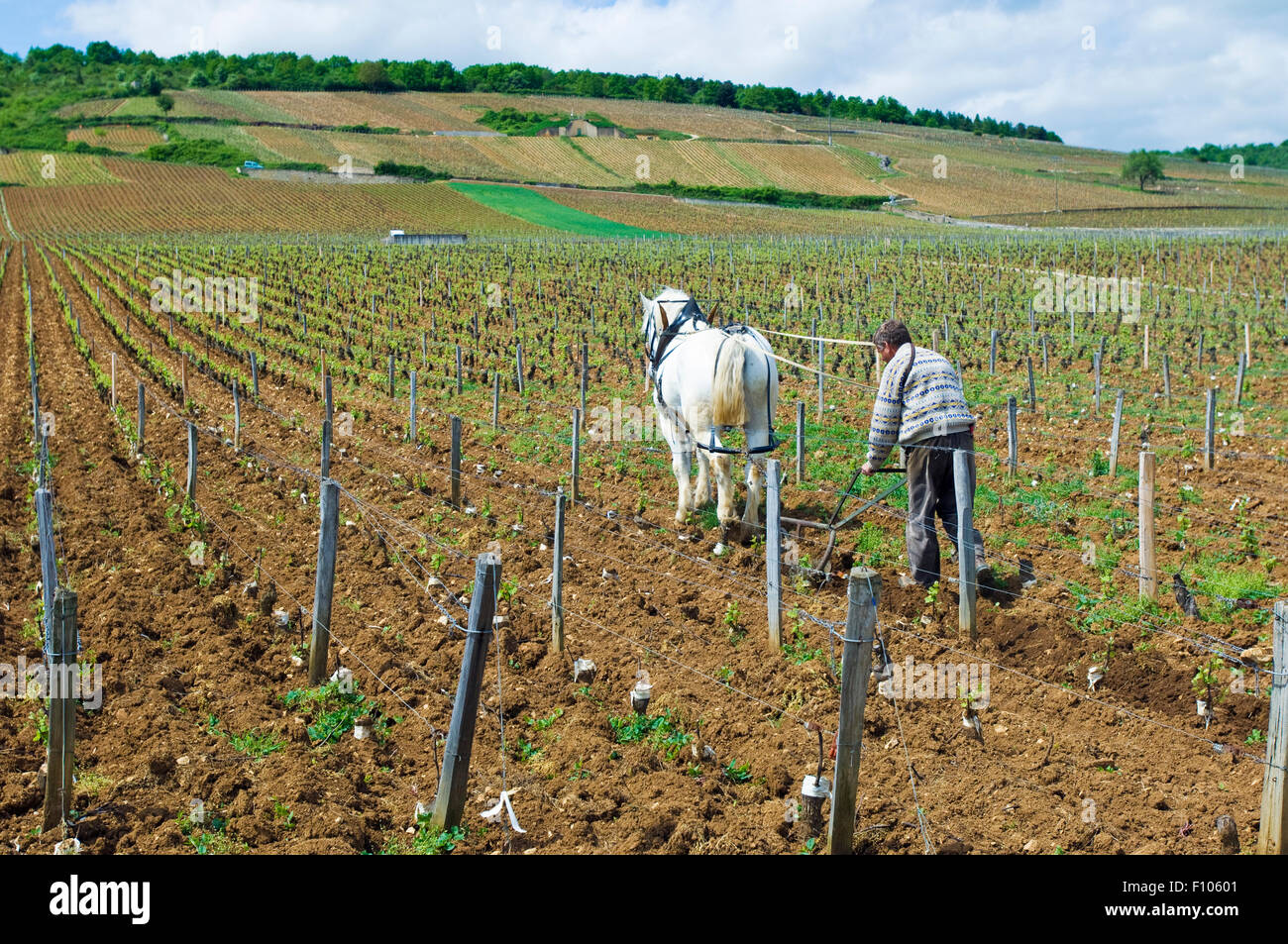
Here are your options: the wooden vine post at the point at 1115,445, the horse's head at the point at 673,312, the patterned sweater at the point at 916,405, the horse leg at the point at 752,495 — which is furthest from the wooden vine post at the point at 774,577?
the wooden vine post at the point at 1115,445

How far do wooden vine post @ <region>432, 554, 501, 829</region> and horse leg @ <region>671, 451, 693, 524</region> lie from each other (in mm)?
5265

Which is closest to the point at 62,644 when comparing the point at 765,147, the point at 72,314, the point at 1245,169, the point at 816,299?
the point at 72,314

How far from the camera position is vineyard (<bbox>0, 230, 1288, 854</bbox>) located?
5.21m

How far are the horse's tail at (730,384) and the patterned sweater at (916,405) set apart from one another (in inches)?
58.7

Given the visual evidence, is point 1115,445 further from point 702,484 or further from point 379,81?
point 379,81

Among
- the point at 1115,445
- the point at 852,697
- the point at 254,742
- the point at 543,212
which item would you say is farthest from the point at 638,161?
the point at 852,697

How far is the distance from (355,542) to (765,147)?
97.2 metres

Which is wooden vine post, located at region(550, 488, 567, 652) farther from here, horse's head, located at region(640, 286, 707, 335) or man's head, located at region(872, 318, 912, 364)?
horse's head, located at region(640, 286, 707, 335)

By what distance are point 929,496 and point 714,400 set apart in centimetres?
215

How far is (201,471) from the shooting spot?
40.0 ft

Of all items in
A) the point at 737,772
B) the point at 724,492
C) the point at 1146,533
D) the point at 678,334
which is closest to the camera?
the point at 737,772

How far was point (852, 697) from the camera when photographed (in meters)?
4.39

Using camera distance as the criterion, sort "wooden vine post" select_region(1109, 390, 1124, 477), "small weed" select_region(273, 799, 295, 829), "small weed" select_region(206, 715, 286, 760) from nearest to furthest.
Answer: "small weed" select_region(273, 799, 295, 829)
"small weed" select_region(206, 715, 286, 760)
"wooden vine post" select_region(1109, 390, 1124, 477)

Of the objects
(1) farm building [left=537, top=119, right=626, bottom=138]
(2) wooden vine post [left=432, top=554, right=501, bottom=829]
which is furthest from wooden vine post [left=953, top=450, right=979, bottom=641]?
(1) farm building [left=537, top=119, right=626, bottom=138]
